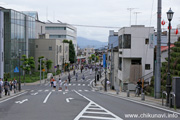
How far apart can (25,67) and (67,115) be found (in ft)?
156

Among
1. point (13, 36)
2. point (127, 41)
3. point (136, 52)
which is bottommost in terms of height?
point (136, 52)

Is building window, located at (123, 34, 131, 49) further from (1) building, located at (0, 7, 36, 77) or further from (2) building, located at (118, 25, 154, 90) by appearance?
(1) building, located at (0, 7, 36, 77)

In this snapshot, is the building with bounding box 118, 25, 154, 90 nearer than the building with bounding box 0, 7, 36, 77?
Yes

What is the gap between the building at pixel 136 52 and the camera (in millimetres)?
39312

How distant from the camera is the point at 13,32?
60.7 meters

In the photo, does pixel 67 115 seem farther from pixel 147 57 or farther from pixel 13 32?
pixel 13 32

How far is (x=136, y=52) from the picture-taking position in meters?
40.0

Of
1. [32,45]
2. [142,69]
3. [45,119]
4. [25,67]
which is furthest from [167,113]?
[32,45]

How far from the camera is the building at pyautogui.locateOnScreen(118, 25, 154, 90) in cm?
3931

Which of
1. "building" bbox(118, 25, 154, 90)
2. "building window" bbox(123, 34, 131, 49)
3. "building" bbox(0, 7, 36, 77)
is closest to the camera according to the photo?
"building" bbox(118, 25, 154, 90)

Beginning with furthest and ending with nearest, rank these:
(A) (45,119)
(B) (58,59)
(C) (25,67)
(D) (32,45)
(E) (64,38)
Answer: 1. (E) (64,38)
2. (B) (58,59)
3. (D) (32,45)
4. (C) (25,67)
5. (A) (45,119)

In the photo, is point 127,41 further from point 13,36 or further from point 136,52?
point 13,36

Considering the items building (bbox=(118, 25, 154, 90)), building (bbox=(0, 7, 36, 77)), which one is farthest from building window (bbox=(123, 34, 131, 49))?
building (bbox=(0, 7, 36, 77))

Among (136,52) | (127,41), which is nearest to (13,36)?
(127,41)
